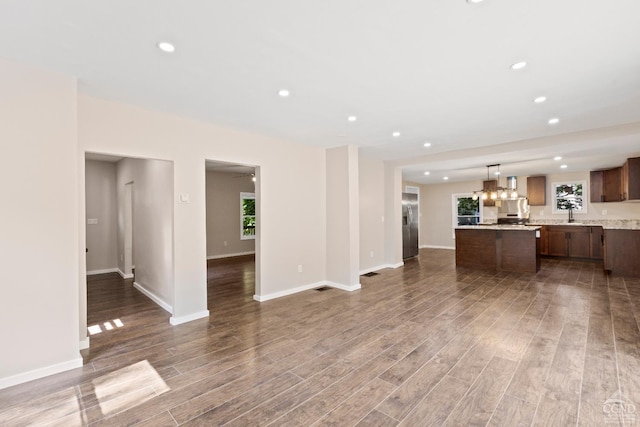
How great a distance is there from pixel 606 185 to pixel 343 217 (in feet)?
24.8

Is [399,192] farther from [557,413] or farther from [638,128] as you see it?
[557,413]

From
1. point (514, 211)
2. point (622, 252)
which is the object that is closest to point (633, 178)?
point (622, 252)

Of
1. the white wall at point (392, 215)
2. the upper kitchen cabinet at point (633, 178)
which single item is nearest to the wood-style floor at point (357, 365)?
the white wall at point (392, 215)

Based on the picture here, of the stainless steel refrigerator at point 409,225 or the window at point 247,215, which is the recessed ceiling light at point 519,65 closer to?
the stainless steel refrigerator at point 409,225

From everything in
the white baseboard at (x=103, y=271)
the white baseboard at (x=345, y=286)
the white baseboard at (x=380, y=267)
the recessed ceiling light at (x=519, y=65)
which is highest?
the recessed ceiling light at (x=519, y=65)

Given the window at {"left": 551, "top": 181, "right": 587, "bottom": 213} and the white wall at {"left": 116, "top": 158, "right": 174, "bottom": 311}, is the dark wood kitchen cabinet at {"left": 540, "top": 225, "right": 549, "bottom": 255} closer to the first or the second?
the window at {"left": 551, "top": 181, "right": 587, "bottom": 213}

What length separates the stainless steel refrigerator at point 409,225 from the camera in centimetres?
794

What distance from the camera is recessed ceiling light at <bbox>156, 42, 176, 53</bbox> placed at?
2.07 meters

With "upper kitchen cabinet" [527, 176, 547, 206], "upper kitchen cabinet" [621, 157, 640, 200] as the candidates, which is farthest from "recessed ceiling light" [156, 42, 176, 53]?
"upper kitchen cabinet" [527, 176, 547, 206]

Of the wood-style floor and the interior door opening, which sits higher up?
the interior door opening

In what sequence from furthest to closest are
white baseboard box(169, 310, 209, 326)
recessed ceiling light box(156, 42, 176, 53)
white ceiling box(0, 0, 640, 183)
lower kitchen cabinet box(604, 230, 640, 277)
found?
lower kitchen cabinet box(604, 230, 640, 277)
white baseboard box(169, 310, 209, 326)
recessed ceiling light box(156, 42, 176, 53)
white ceiling box(0, 0, 640, 183)

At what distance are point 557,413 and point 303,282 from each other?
3695 millimetres

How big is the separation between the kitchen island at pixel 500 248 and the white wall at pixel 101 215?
26.9 feet

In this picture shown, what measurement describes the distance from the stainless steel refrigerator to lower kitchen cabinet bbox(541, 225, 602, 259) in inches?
142
